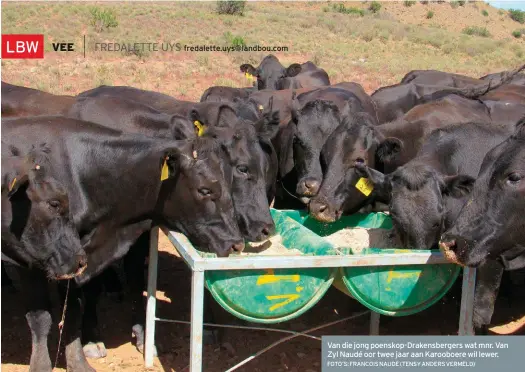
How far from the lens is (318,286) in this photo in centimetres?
454

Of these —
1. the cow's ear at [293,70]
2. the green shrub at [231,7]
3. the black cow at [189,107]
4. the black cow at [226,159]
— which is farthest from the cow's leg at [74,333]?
the green shrub at [231,7]

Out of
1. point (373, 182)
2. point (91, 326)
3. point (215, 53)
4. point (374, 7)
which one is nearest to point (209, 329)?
point (91, 326)

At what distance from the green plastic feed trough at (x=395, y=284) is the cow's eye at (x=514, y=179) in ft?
2.16

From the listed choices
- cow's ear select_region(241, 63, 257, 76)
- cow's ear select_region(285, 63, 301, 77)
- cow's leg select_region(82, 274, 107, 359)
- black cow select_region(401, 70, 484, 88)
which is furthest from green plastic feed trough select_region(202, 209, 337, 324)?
cow's ear select_region(241, 63, 257, 76)

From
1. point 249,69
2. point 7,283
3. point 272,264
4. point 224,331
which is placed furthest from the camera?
point 249,69

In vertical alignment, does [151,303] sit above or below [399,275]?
below

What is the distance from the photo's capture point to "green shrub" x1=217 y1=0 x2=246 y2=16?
44.9 m

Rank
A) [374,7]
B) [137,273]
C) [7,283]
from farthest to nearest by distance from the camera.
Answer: [374,7] < [7,283] < [137,273]

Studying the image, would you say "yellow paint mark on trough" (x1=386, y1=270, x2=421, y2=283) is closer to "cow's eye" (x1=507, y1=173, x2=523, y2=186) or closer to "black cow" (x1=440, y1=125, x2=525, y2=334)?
"black cow" (x1=440, y1=125, x2=525, y2=334)

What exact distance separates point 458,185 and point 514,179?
809mm

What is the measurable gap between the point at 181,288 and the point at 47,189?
2.94 metres

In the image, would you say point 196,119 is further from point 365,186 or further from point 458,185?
point 458,185

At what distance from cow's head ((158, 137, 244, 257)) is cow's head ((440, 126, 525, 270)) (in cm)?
152

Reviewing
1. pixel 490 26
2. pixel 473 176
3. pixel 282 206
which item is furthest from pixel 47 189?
pixel 490 26
